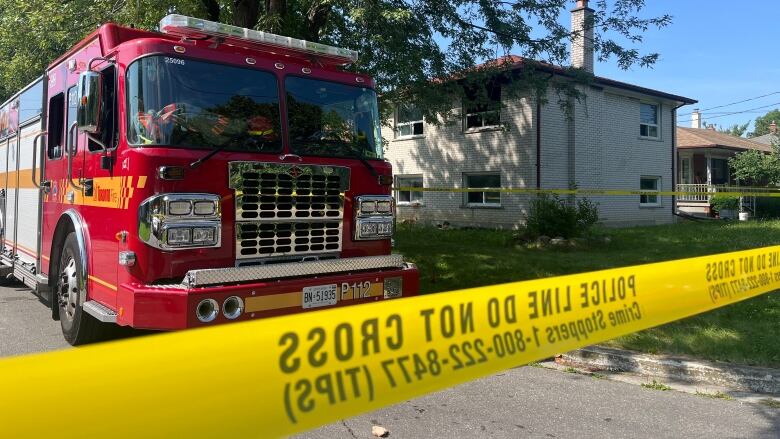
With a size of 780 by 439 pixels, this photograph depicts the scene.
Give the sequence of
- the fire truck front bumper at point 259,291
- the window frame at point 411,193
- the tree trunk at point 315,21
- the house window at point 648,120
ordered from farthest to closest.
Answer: the house window at point 648,120, the window frame at point 411,193, the tree trunk at point 315,21, the fire truck front bumper at point 259,291

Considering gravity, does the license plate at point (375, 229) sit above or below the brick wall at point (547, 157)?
below

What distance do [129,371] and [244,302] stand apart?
281 centimetres

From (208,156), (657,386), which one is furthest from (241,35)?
(657,386)

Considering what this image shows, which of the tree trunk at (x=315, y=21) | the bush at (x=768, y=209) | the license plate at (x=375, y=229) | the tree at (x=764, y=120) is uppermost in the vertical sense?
the tree at (x=764, y=120)

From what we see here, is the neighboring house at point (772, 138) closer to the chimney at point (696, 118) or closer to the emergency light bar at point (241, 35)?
the chimney at point (696, 118)

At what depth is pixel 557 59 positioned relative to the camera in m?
10.2

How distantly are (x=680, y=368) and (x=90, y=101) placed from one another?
5.49 metres

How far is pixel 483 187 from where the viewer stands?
1906 centimetres

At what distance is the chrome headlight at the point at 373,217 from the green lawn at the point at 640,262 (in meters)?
2.63

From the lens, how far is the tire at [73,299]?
5102mm

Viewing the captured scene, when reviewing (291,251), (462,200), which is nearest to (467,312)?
(291,251)

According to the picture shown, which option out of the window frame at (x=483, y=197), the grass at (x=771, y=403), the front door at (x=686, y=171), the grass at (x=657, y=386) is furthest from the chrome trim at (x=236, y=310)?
the front door at (x=686, y=171)

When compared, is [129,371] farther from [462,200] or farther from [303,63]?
[462,200]

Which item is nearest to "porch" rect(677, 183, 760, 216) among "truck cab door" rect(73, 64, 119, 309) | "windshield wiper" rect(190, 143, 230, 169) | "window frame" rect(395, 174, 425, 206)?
"window frame" rect(395, 174, 425, 206)
